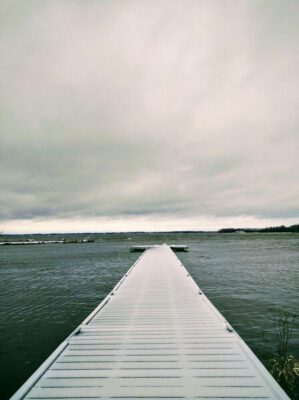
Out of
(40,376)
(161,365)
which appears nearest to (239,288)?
(161,365)

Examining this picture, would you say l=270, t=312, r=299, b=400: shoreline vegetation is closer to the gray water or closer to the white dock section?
the gray water

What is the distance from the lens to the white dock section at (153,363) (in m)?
4.39

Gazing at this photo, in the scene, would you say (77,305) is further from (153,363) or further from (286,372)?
(286,372)

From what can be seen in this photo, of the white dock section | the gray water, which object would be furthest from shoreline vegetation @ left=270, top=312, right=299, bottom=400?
the white dock section

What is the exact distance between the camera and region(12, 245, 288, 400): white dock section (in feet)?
14.4

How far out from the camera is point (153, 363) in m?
5.30

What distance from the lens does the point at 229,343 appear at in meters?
6.30

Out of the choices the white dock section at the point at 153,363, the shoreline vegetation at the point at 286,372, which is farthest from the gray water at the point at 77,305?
the white dock section at the point at 153,363

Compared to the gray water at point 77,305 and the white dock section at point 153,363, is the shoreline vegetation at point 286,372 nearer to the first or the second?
the gray water at point 77,305

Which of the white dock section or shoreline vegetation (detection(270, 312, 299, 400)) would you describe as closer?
the white dock section

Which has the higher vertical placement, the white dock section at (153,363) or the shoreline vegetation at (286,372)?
the white dock section at (153,363)

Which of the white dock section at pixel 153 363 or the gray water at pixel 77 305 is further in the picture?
the gray water at pixel 77 305

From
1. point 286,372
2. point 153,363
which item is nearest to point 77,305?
point 153,363

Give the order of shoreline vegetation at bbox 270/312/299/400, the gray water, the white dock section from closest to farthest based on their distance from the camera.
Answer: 1. the white dock section
2. shoreline vegetation at bbox 270/312/299/400
3. the gray water
